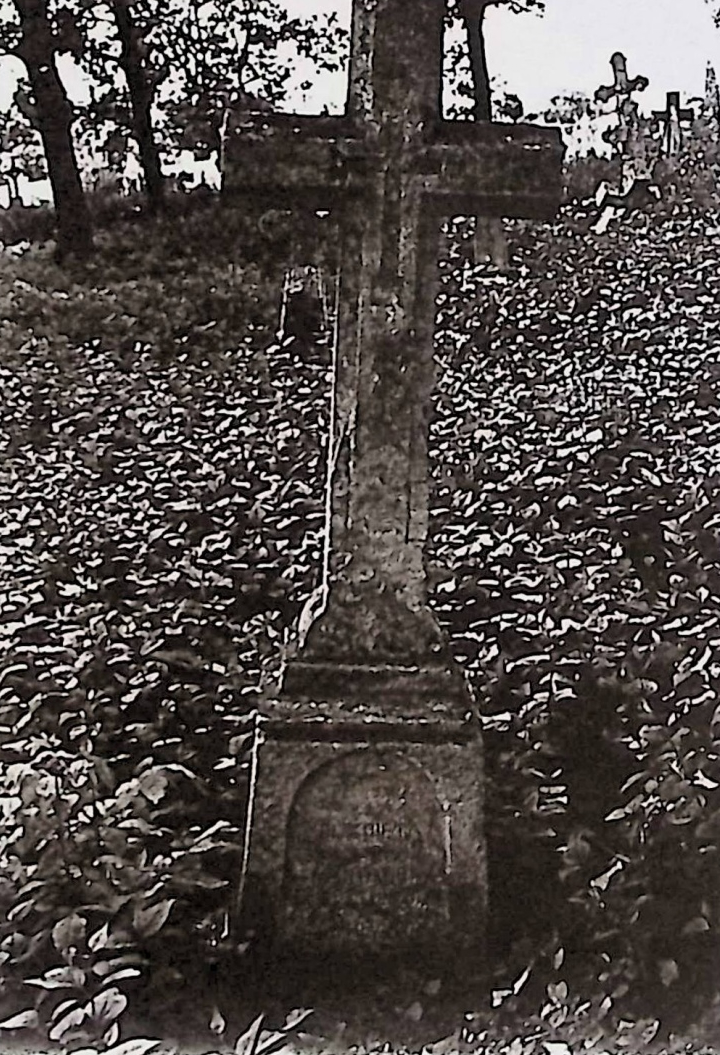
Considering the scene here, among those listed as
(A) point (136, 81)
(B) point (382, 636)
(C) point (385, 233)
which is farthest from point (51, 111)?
(B) point (382, 636)

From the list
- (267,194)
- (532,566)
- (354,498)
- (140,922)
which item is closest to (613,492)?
(532,566)

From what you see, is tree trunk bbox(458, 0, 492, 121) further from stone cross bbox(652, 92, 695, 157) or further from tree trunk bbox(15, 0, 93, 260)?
tree trunk bbox(15, 0, 93, 260)

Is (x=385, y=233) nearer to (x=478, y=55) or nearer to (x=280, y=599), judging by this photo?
(x=478, y=55)

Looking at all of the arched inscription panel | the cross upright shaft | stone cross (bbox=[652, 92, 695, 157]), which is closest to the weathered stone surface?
the arched inscription panel

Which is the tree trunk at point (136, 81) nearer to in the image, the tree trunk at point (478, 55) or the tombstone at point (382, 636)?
the tombstone at point (382, 636)

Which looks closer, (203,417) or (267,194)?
(267,194)

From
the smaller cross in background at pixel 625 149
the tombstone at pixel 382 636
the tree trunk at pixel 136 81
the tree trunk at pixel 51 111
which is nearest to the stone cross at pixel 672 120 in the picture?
the smaller cross in background at pixel 625 149

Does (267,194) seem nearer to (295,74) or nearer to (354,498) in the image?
(295,74)
